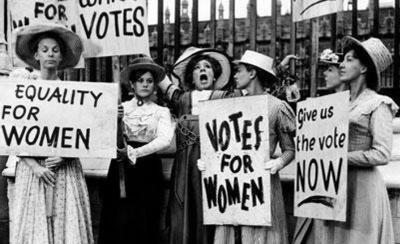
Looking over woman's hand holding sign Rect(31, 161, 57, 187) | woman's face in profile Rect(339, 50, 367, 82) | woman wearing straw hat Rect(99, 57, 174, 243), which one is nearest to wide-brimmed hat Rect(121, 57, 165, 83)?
woman wearing straw hat Rect(99, 57, 174, 243)

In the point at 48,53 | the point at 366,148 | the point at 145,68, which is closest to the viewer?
the point at 366,148

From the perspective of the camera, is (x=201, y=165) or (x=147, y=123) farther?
(x=147, y=123)

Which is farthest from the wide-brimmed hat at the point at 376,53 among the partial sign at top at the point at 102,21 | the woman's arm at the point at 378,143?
the partial sign at top at the point at 102,21

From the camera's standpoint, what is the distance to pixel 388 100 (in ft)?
13.9

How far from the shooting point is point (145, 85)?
5180mm

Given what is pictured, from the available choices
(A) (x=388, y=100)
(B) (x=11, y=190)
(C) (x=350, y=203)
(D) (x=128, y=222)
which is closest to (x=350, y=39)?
(A) (x=388, y=100)

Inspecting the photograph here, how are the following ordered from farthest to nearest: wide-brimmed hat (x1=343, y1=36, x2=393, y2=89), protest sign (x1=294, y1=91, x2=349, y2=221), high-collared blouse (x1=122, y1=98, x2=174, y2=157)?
high-collared blouse (x1=122, y1=98, x2=174, y2=157)
wide-brimmed hat (x1=343, y1=36, x2=393, y2=89)
protest sign (x1=294, y1=91, x2=349, y2=221)

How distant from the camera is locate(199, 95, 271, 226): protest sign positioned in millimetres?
4523

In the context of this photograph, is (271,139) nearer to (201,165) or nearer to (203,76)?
(201,165)

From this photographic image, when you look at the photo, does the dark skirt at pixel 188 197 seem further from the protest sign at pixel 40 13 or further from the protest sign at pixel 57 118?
the protest sign at pixel 40 13

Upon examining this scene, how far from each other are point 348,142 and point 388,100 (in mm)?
349

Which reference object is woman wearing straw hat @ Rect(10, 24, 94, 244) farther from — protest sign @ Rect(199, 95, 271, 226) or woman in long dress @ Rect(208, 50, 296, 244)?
woman in long dress @ Rect(208, 50, 296, 244)

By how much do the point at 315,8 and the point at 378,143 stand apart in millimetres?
1146

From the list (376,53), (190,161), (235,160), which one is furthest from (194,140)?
(376,53)
